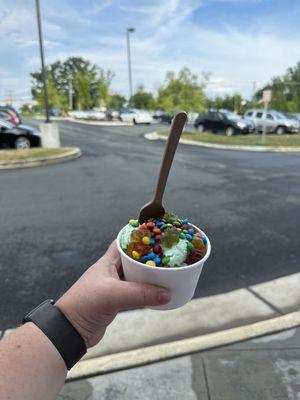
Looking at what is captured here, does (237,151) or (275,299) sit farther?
(237,151)

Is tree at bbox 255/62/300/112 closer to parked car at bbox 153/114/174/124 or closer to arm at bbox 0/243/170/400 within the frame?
parked car at bbox 153/114/174/124

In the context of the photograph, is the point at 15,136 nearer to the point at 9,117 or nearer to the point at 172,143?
the point at 9,117

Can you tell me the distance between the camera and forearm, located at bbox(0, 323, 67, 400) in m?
1.23

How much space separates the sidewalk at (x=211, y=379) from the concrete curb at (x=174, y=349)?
0.05 meters

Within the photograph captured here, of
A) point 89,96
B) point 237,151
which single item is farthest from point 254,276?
point 89,96

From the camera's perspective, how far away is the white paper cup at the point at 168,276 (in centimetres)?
144

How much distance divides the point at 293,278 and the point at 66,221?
3.52 meters

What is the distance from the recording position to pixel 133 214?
5930 mm

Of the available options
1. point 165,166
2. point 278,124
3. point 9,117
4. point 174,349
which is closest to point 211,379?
point 174,349

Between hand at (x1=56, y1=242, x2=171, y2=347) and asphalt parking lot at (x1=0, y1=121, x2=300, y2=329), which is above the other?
hand at (x1=56, y1=242, x2=171, y2=347)

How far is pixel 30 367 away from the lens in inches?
50.8

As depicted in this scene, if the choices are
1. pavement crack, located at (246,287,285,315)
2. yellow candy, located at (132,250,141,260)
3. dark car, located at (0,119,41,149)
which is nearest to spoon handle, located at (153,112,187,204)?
yellow candy, located at (132,250,141,260)

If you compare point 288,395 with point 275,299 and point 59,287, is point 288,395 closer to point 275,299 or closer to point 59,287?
point 275,299

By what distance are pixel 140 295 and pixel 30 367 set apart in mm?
498
